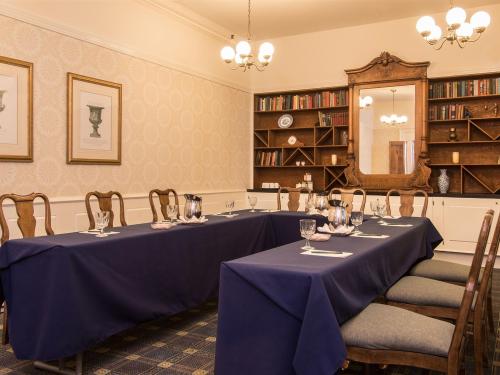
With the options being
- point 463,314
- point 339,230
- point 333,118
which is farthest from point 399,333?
point 333,118

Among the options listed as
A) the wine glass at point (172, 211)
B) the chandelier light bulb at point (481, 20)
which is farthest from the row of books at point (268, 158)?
the wine glass at point (172, 211)

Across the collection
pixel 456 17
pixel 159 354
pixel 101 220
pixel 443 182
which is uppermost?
pixel 456 17

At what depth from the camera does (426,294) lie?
2730 millimetres

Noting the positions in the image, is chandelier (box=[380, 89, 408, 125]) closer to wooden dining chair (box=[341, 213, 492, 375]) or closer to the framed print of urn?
the framed print of urn

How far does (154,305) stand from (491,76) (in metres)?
5.77

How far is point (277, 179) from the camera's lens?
28.0ft

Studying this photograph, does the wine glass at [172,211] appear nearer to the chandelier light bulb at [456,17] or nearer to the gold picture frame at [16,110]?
the gold picture frame at [16,110]

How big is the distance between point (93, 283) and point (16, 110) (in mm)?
2478

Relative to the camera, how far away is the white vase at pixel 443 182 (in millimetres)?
6848

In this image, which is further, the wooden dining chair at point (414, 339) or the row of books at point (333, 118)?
the row of books at point (333, 118)

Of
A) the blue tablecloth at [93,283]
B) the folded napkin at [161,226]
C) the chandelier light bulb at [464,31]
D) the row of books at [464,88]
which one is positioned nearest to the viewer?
the blue tablecloth at [93,283]

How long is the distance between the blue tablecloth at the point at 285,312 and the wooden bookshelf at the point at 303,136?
554 centimetres

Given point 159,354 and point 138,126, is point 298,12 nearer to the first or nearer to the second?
point 138,126

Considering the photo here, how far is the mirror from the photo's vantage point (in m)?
7.07
